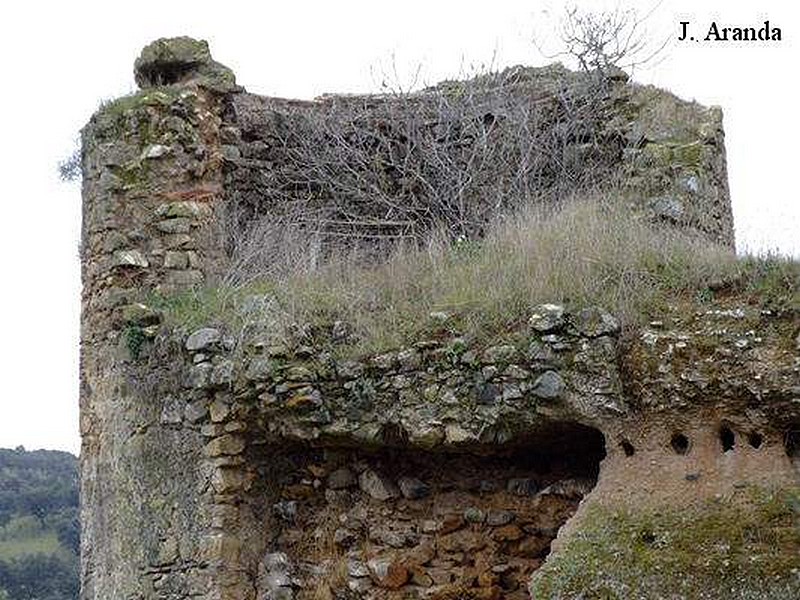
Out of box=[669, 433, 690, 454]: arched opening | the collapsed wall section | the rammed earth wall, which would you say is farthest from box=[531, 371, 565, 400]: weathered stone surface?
the collapsed wall section

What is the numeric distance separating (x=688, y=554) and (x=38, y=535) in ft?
65.2

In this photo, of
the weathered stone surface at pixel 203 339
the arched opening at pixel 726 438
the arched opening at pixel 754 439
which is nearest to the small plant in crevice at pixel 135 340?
the weathered stone surface at pixel 203 339

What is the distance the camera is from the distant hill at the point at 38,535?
21703 millimetres

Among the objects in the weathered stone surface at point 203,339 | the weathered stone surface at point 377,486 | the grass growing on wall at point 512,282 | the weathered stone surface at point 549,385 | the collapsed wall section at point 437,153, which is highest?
the collapsed wall section at point 437,153

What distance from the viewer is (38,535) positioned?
23.6 m

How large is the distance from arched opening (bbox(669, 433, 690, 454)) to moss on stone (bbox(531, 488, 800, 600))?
37cm

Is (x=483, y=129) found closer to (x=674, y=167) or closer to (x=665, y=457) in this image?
(x=674, y=167)

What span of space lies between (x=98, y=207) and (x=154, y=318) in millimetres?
996

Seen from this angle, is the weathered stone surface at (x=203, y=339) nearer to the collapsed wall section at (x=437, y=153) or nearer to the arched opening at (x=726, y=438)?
the collapsed wall section at (x=437, y=153)

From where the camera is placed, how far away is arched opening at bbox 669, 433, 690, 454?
604 cm

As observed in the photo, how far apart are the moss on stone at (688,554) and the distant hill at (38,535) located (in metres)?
14.1

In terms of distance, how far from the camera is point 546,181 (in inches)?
392

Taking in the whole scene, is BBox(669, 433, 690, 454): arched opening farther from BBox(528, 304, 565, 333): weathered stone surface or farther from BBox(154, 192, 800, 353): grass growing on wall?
BBox(528, 304, 565, 333): weathered stone surface

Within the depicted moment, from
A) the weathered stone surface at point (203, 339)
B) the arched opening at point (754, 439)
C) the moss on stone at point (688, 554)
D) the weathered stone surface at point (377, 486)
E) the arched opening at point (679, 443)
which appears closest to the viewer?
the moss on stone at point (688, 554)
